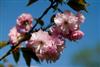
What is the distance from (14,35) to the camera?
242 centimetres

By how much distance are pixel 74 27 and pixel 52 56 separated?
0.22 meters

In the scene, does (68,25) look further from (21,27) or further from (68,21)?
(21,27)

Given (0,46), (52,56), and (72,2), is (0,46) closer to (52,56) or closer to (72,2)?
(52,56)

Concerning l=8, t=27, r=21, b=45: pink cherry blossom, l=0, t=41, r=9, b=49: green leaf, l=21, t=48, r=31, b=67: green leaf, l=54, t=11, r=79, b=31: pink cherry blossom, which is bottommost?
l=21, t=48, r=31, b=67: green leaf

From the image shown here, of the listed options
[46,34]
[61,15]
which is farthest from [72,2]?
[46,34]

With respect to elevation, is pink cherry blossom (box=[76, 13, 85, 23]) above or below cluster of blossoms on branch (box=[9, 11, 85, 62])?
above

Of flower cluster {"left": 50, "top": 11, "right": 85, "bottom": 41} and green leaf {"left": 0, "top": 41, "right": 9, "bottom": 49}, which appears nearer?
flower cluster {"left": 50, "top": 11, "right": 85, "bottom": 41}

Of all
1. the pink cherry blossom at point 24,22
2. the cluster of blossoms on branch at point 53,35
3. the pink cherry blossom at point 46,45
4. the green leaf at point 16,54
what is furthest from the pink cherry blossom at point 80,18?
the green leaf at point 16,54

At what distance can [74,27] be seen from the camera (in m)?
2.43

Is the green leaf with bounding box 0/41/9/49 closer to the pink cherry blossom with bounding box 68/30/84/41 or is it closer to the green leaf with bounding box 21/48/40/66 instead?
the green leaf with bounding box 21/48/40/66

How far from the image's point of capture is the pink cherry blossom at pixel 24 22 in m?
2.42

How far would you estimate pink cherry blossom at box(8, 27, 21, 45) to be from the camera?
2381 millimetres

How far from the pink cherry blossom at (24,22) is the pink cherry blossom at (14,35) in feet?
0.10

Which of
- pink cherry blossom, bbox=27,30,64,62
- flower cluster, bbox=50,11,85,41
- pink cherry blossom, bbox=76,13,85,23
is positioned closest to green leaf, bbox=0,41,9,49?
pink cherry blossom, bbox=27,30,64,62
